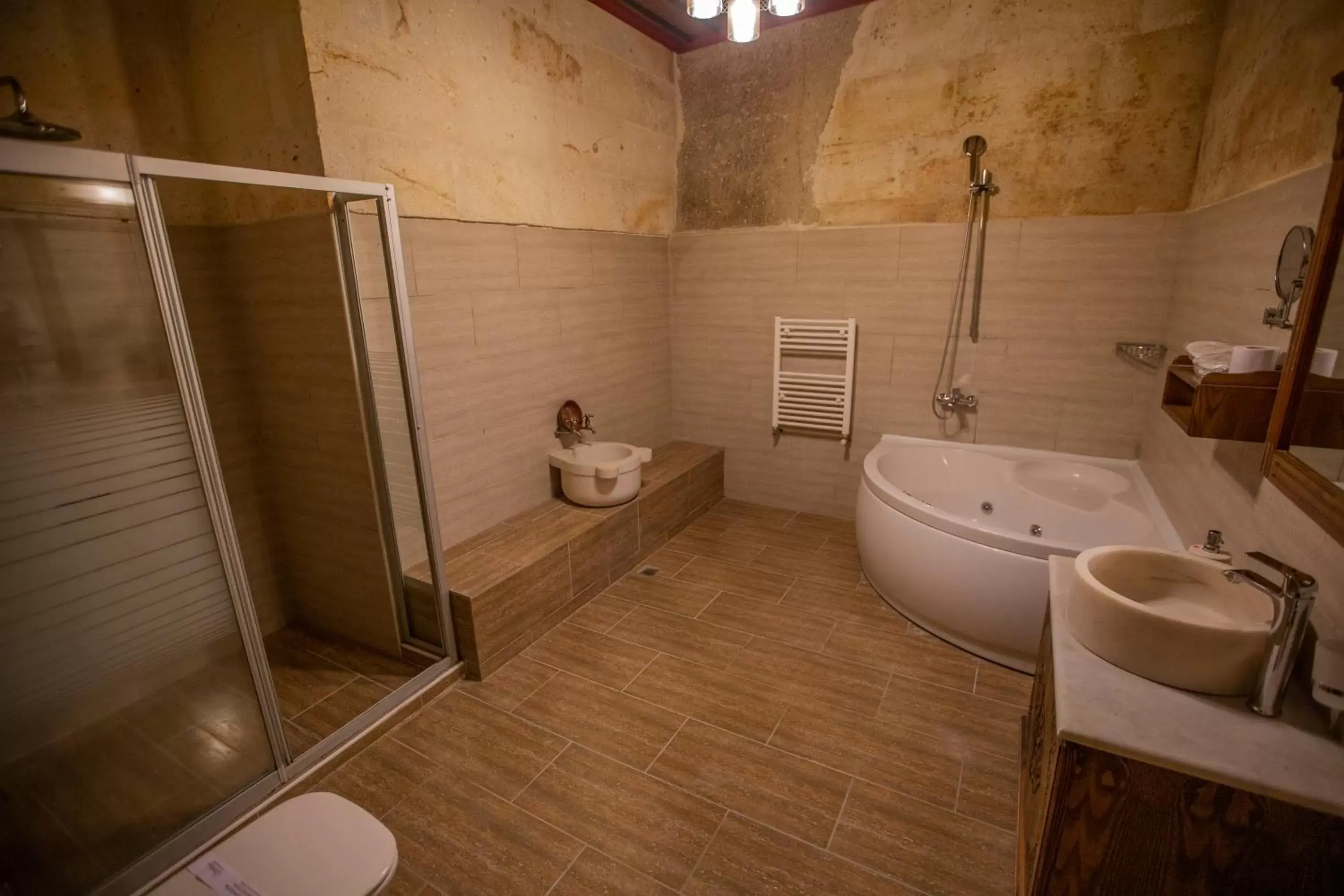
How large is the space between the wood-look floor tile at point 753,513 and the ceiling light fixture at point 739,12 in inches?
96.2

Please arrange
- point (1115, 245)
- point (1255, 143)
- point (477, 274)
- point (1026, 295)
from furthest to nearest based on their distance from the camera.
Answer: point (1026, 295) → point (1115, 245) → point (477, 274) → point (1255, 143)

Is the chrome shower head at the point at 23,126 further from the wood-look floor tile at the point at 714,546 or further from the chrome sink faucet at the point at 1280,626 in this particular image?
the chrome sink faucet at the point at 1280,626

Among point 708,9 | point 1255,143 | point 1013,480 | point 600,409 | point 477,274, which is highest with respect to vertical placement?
point 708,9

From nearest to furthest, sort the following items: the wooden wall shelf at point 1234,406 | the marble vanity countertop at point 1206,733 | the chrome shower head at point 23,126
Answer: the marble vanity countertop at point 1206,733 → the wooden wall shelf at point 1234,406 → the chrome shower head at point 23,126

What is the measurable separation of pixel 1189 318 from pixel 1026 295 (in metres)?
0.68

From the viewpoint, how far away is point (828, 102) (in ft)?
10.2

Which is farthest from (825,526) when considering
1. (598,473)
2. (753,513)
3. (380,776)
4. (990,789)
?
(380,776)

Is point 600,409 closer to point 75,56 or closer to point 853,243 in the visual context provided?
point 853,243

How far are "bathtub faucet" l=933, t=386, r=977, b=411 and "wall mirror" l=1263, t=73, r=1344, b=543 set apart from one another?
1.81m

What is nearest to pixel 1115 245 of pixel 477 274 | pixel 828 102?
pixel 828 102

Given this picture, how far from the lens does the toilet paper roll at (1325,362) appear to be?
1225mm

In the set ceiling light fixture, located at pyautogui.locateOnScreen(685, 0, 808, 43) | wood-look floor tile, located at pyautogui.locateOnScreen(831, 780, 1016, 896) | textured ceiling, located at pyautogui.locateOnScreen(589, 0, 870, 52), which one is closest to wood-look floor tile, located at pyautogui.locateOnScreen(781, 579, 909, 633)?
wood-look floor tile, located at pyautogui.locateOnScreen(831, 780, 1016, 896)

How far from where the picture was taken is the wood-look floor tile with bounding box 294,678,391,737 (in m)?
2.08

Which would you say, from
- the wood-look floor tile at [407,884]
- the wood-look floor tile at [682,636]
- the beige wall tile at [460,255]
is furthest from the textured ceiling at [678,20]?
the wood-look floor tile at [407,884]
